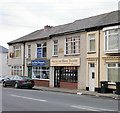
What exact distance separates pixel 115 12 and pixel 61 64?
25.3ft

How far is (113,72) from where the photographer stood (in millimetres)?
24297

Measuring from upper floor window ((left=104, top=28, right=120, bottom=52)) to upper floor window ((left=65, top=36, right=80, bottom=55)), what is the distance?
4266 millimetres

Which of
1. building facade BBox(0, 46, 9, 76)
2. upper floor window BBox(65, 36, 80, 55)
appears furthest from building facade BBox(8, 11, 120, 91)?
building facade BBox(0, 46, 9, 76)

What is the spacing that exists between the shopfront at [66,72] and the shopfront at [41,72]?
4.78 feet

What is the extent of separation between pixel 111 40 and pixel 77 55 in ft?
16.3

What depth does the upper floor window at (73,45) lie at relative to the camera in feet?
93.6

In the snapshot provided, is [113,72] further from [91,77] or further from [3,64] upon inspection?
[3,64]

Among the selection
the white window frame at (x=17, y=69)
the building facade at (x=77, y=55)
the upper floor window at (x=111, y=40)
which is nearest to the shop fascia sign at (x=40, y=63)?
the building facade at (x=77, y=55)

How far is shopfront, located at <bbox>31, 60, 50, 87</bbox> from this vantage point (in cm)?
3297

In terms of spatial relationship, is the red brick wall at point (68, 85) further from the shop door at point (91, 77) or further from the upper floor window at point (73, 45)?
the upper floor window at point (73, 45)

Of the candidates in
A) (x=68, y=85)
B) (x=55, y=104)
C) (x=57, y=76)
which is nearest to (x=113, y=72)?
(x=68, y=85)

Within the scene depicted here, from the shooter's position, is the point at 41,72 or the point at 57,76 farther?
the point at 41,72

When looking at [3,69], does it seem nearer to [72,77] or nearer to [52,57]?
[52,57]

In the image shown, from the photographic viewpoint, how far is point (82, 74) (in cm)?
2758
